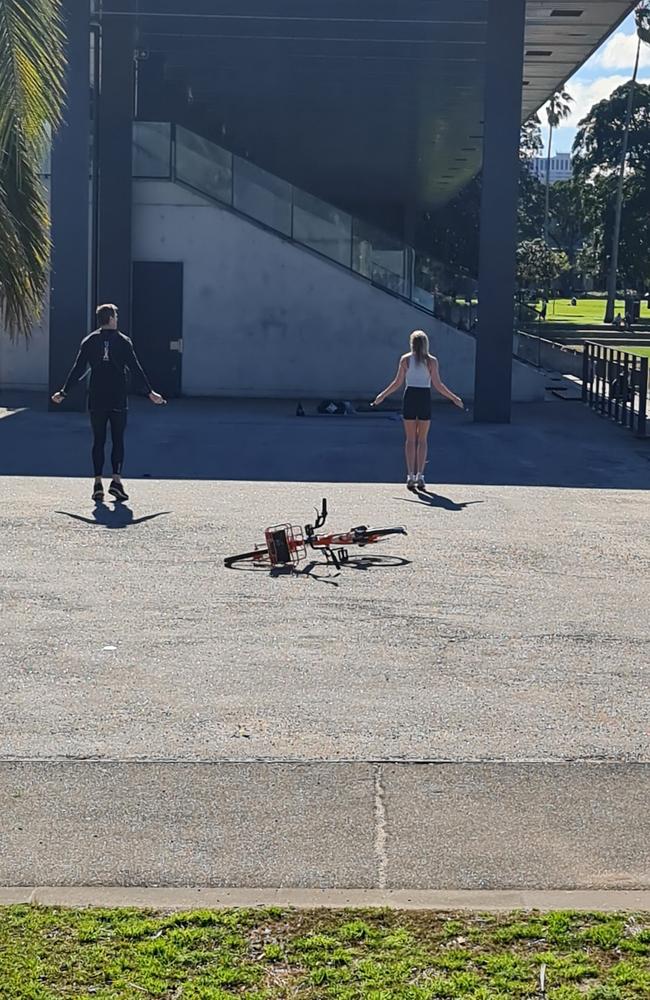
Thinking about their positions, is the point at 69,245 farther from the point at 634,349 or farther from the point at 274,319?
the point at 634,349

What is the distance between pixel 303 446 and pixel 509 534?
742cm

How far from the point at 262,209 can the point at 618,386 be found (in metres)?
7.99

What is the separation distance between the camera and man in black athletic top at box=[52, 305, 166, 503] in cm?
1440

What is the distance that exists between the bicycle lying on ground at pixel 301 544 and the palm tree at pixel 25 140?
139 inches

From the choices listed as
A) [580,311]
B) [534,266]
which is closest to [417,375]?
[534,266]

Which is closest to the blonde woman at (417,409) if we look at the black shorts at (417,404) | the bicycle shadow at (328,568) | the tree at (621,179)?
the black shorts at (417,404)

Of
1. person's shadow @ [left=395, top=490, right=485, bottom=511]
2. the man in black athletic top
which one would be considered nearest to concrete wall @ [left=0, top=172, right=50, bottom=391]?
the man in black athletic top

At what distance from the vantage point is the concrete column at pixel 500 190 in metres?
23.1

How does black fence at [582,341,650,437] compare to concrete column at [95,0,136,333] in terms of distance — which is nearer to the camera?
black fence at [582,341,650,437]

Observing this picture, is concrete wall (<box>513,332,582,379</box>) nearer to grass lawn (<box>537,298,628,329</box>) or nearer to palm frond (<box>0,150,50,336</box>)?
palm frond (<box>0,150,50,336</box>)

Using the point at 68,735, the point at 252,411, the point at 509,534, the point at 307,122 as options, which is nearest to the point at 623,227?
the point at 307,122

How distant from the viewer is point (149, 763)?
6.46 m

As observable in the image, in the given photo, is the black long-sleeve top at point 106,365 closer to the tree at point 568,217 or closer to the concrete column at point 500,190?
the concrete column at point 500,190

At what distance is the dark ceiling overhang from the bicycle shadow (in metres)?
15.0
